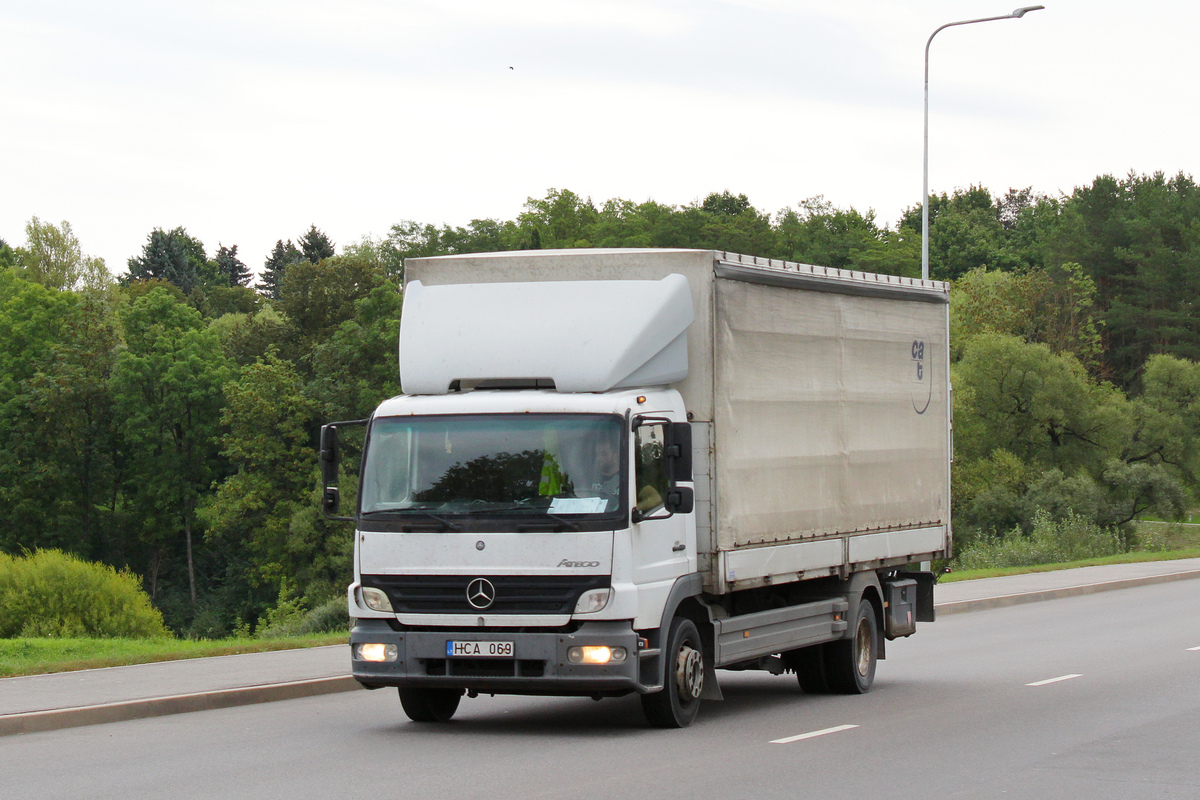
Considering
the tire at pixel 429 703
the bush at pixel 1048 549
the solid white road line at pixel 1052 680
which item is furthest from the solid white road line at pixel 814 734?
the bush at pixel 1048 549

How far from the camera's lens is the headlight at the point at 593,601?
10.5 meters

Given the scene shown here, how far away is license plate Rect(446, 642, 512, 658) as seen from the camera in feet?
34.6

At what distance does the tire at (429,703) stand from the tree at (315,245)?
340 feet

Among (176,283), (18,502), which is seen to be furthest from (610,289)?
(176,283)

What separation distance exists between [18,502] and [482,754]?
67.0 m

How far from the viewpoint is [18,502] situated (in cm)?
7156

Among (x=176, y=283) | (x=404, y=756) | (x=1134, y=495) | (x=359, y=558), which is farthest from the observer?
(x=176, y=283)

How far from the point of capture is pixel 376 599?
10.9m

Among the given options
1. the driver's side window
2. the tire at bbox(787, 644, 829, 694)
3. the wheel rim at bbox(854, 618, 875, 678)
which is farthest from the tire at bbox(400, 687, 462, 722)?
the wheel rim at bbox(854, 618, 875, 678)

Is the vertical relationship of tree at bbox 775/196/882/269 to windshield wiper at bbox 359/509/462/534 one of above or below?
above

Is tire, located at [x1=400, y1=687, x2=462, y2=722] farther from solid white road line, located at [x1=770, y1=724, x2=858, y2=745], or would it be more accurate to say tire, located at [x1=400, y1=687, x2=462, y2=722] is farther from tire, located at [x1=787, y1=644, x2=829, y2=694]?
tire, located at [x1=787, y1=644, x2=829, y2=694]

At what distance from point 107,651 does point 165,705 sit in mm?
7793

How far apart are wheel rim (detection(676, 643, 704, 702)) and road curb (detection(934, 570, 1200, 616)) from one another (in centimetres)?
1264

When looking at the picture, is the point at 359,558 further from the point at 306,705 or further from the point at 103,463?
the point at 103,463
